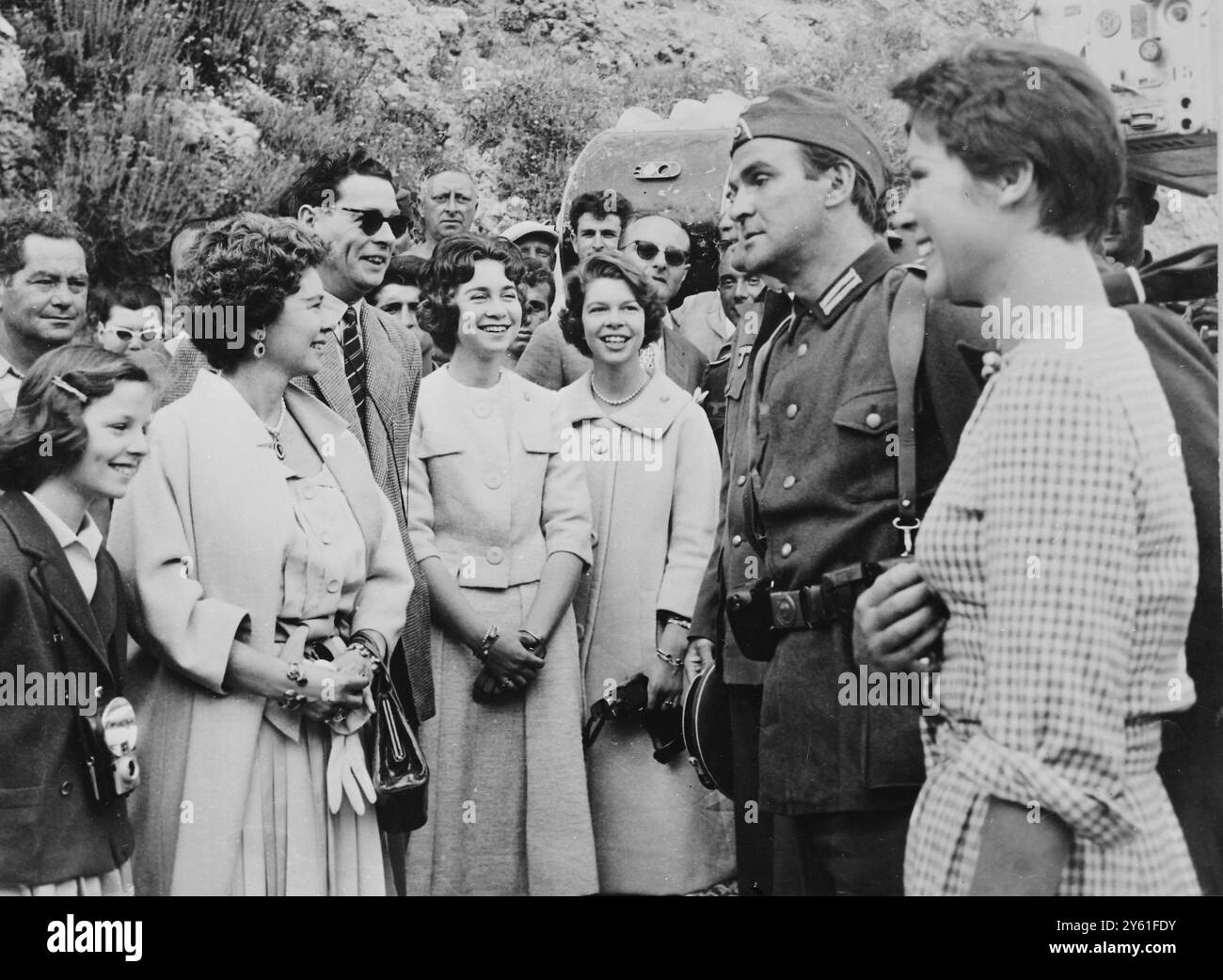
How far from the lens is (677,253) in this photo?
4.38 meters

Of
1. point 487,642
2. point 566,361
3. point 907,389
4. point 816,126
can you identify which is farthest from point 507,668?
point 816,126

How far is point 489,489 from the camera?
13.1ft

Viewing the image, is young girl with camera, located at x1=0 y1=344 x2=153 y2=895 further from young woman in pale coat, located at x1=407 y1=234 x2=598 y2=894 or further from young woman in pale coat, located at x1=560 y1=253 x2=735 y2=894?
young woman in pale coat, located at x1=560 y1=253 x2=735 y2=894

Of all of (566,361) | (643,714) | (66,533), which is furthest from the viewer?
(566,361)

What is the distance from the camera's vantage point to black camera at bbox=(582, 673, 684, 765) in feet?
13.2

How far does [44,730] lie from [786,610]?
1602mm

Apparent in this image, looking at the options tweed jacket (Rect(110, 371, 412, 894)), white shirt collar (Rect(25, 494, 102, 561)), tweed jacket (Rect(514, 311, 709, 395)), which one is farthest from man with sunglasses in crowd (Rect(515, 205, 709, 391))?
white shirt collar (Rect(25, 494, 102, 561))

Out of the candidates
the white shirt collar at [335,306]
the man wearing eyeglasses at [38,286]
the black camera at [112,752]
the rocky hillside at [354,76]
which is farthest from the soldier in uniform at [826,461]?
the man wearing eyeglasses at [38,286]

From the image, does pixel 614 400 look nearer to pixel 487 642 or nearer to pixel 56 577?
pixel 487 642

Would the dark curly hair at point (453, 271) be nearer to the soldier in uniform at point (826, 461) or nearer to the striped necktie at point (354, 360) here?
the striped necktie at point (354, 360)

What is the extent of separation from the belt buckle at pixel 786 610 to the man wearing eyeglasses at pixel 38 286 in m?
2.01

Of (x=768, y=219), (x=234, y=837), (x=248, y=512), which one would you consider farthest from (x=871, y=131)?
(x=234, y=837)

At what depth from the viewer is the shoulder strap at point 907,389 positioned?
9.99ft

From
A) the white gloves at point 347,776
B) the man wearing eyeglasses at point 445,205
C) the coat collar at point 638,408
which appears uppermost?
the man wearing eyeglasses at point 445,205
